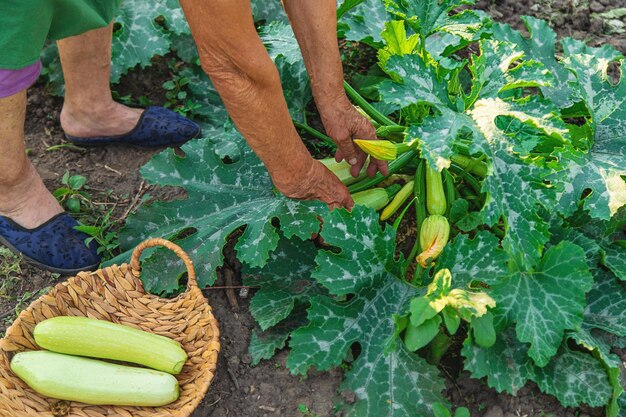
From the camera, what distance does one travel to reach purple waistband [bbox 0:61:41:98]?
91.3 inches

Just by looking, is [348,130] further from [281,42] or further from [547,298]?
[547,298]

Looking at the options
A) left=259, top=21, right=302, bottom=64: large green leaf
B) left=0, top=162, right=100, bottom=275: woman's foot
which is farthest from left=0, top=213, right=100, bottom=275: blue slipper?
left=259, top=21, right=302, bottom=64: large green leaf

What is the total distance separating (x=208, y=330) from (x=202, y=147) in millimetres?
781

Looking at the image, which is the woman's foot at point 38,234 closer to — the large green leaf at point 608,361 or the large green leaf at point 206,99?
the large green leaf at point 206,99

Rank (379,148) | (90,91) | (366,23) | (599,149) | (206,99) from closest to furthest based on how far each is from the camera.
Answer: (379,148)
(599,149)
(366,23)
(90,91)
(206,99)

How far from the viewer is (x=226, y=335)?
275 cm

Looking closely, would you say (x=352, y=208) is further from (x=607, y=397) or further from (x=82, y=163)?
(x=82, y=163)

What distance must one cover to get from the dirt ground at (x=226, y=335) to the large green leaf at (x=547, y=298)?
12.4 inches

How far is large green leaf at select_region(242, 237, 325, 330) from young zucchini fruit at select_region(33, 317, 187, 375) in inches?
13.9

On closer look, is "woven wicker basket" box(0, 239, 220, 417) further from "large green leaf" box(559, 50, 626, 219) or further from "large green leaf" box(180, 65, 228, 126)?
"large green leaf" box(559, 50, 626, 219)

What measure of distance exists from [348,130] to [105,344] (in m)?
1.16

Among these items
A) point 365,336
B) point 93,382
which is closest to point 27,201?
point 93,382

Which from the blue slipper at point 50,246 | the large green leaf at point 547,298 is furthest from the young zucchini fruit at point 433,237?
the blue slipper at point 50,246

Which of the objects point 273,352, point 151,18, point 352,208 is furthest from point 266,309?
point 151,18
